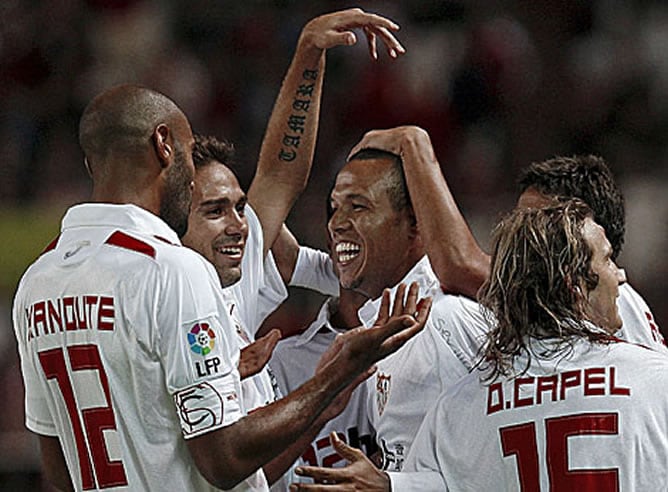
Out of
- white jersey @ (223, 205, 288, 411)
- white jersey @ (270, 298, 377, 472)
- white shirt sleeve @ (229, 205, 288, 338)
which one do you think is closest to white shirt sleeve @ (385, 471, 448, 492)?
white jersey @ (223, 205, 288, 411)

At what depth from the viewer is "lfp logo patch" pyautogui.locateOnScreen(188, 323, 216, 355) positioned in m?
3.51

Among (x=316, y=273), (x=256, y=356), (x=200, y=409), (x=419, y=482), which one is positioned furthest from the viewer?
(x=316, y=273)

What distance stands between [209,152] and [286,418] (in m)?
1.78

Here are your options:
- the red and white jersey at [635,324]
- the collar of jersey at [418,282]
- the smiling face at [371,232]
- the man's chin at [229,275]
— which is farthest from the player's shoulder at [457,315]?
the man's chin at [229,275]

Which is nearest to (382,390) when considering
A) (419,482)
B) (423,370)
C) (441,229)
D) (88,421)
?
(423,370)

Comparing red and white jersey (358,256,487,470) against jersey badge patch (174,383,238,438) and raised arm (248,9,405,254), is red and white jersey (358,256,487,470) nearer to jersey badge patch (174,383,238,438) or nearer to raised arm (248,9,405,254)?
jersey badge patch (174,383,238,438)

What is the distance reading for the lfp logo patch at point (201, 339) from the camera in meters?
3.51

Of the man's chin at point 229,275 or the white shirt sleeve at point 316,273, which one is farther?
the white shirt sleeve at point 316,273

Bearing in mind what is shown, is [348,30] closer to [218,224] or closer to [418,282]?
[218,224]

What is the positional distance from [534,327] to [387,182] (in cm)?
132

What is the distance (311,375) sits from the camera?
5.35m

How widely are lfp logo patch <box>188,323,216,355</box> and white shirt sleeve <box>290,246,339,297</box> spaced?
6.91ft

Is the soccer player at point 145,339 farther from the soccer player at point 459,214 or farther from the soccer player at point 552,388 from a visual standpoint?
the soccer player at point 459,214

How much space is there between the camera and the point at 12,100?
1125 centimetres
